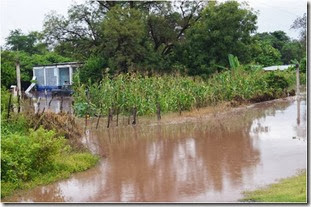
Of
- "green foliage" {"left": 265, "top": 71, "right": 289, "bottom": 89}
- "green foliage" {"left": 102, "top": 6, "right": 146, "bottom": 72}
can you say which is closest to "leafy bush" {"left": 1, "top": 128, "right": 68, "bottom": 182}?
"green foliage" {"left": 102, "top": 6, "right": 146, "bottom": 72}

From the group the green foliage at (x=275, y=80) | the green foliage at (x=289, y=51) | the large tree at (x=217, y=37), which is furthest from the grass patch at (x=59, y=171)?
the green foliage at (x=289, y=51)

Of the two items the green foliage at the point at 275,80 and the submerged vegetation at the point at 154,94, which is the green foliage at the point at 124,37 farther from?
the green foliage at the point at 275,80

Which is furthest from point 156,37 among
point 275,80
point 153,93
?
point 153,93

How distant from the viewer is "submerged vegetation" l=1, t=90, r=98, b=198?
21.1 feet

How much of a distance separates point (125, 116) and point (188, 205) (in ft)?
25.8

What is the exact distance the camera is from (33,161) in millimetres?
6883

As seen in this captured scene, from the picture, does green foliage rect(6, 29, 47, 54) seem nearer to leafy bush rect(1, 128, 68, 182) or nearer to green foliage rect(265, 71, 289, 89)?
green foliage rect(265, 71, 289, 89)

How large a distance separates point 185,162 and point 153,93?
569cm

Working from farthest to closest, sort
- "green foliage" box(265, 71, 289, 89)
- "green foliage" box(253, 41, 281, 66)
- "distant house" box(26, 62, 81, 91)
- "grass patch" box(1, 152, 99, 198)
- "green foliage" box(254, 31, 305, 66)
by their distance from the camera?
"green foliage" box(254, 31, 305, 66)
"green foliage" box(253, 41, 281, 66)
"distant house" box(26, 62, 81, 91)
"green foliage" box(265, 71, 289, 89)
"grass patch" box(1, 152, 99, 198)

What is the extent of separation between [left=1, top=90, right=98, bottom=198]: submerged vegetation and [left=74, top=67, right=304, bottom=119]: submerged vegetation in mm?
4713

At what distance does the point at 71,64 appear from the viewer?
22812mm

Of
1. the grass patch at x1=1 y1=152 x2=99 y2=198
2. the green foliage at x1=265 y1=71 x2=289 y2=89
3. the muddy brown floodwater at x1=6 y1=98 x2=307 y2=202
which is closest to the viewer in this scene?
the muddy brown floodwater at x1=6 y1=98 x2=307 y2=202

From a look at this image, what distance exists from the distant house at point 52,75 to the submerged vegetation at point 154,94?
893 centimetres

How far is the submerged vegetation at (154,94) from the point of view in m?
13.2
